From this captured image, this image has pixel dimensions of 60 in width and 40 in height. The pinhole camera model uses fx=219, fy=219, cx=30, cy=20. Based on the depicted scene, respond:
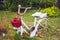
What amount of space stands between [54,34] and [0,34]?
A: 2.02 m

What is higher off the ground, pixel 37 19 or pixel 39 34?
pixel 37 19

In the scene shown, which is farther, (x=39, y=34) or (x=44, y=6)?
(x=44, y=6)

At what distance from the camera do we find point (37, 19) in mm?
7875

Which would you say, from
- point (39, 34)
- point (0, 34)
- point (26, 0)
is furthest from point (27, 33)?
point (26, 0)

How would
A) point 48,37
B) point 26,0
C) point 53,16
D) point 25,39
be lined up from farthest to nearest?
point 26,0, point 53,16, point 48,37, point 25,39

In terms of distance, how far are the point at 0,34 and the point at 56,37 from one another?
6.56ft

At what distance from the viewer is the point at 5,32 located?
24.6 ft

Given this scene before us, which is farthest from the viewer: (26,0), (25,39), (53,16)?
(26,0)

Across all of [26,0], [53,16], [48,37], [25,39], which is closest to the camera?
[25,39]

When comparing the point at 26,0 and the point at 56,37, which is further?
the point at 26,0

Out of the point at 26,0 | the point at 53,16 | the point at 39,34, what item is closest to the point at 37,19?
the point at 39,34

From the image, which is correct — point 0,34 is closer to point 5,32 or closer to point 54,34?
point 5,32

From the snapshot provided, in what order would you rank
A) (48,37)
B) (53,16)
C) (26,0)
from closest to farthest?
(48,37), (53,16), (26,0)

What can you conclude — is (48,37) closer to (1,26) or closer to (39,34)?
(39,34)
